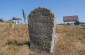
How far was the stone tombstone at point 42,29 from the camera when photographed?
11516mm

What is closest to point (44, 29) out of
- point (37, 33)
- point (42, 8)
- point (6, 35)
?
point (37, 33)

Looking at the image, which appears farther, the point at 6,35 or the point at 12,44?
the point at 6,35

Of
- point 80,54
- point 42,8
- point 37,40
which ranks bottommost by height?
point 80,54

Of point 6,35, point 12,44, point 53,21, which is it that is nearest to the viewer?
point 53,21

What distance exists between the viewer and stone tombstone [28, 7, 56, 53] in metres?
11.5

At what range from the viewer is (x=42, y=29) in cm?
1170

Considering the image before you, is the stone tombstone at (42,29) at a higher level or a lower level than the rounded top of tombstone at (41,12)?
lower

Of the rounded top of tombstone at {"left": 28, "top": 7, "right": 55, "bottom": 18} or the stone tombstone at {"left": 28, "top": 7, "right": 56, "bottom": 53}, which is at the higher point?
the rounded top of tombstone at {"left": 28, "top": 7, "right": 55, "bottom": 18}

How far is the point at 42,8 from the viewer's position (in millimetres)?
11703

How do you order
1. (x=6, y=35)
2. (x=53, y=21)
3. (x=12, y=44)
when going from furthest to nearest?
(x=6, y=35), (x=12, y=44), (x=53, y=21)

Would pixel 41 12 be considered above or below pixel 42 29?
above

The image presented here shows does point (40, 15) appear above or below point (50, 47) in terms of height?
above

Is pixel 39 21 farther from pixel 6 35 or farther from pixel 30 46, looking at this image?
pixel 6 35

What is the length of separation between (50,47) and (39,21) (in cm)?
171
